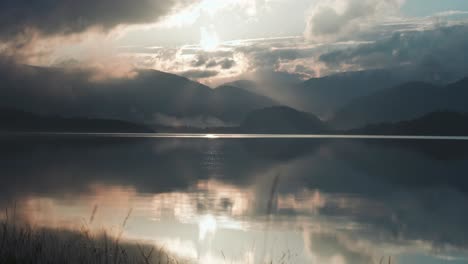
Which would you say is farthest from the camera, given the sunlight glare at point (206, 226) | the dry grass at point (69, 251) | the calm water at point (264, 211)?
the sunlight glare at point (206, 226)

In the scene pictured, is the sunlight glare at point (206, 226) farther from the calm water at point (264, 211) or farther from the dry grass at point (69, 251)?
the dry grass at point (69, 251)

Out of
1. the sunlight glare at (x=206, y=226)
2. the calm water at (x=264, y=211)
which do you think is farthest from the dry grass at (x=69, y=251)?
the sunlight glare at (x=206, y=226)

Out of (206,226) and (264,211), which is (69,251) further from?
(264,211)

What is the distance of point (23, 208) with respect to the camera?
30.6 metres

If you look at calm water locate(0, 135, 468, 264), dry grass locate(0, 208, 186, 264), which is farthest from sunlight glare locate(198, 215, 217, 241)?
dry grass locate(0, 208, 186, 264)

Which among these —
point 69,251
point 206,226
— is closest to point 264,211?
point 206,226

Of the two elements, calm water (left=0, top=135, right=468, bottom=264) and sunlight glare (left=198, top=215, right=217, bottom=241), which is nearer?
calm water (left=0, top=135, right=468, bottom=264)

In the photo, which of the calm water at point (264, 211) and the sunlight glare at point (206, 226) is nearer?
the calm water at point (264, 211)

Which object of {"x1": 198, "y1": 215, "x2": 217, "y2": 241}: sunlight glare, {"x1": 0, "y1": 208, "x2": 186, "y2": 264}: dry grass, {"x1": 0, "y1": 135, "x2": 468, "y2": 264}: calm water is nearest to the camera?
{"x1": 0, "y1": 208, "x2": 186, "y2": 264}: dry grass

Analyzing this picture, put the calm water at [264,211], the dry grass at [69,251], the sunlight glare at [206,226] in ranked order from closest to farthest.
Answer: the dry grass at [69,251] < the calm water at [264,211] < the sunlight glare at [206,226]

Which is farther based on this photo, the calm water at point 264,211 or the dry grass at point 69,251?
the calm water at point 264,211

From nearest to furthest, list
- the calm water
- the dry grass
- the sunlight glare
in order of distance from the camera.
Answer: the dry grass
the calm water
the sunlight glare

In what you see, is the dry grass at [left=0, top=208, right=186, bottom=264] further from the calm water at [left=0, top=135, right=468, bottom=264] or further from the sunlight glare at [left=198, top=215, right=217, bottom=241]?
the sunlight glare at [left=198, top=215, right=217, bottom=241]

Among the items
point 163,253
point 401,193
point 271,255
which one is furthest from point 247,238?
point 401,193
